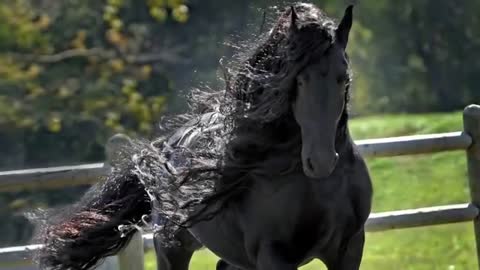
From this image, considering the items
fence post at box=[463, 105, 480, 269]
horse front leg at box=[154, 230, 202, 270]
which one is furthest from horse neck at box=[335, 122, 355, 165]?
fence post at box=[463, 105, 480, 269]

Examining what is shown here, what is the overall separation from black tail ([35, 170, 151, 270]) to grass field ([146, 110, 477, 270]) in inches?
63.1

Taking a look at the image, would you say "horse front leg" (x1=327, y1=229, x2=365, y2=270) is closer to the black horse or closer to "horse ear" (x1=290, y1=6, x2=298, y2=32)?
the black horse

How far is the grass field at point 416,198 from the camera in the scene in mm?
7445

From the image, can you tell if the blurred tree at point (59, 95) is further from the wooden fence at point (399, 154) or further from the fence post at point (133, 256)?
the fence post at point (133, 256)

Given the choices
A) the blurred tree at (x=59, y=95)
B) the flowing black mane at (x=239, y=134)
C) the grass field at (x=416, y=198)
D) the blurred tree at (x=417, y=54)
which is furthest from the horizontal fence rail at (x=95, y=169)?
the blurred tree at (x=417, y=54)

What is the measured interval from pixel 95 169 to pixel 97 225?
102cm

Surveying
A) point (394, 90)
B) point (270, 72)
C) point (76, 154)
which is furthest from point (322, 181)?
point (394, 90)

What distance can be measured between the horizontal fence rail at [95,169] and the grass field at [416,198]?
77 centimetres

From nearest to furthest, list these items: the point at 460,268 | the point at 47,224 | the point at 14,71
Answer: the point at 47,224
the point at 460,268
the point at 14,71

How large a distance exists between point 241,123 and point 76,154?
28.0 feet

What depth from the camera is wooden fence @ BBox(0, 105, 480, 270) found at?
587cm

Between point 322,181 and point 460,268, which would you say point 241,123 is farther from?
point 460,268

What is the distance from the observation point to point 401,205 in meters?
9.91

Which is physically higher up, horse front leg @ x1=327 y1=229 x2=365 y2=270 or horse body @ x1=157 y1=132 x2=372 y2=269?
horse body @ x1=157 y1=132 x2=372 y2=269
